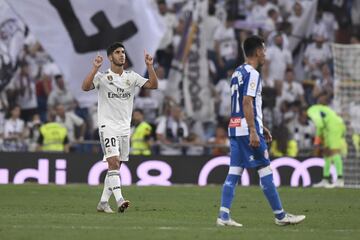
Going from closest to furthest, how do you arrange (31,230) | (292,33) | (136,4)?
(31,230), (136,4), (292,33)

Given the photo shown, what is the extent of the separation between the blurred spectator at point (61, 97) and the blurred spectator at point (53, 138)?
1.24m

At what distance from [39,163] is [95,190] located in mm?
4017

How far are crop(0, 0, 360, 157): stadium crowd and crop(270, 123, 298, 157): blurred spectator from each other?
0.02 metres

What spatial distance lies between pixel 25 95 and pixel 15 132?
1.19 metres

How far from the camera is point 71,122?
2702 centimetres

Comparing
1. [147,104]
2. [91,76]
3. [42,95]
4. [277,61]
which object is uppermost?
[91,76]

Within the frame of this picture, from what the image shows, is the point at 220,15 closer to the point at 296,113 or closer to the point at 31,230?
the point at 296,113

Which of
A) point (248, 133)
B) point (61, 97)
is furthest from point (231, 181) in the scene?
point (61, 97)

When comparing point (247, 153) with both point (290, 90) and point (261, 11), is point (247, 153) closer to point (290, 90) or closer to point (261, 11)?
point (290, 90)

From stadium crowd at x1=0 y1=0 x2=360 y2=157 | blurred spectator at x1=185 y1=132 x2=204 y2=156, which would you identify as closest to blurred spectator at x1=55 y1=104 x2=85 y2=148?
stadium crowd at x1=0 y1=0 x2=360 y2=157

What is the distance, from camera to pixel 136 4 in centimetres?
2509

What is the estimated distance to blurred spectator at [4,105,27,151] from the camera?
26469mm

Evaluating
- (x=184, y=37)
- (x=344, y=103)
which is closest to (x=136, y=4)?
(x=184, y=37)

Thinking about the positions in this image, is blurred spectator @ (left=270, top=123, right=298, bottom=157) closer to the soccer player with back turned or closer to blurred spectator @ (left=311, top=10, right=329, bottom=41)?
blurred spectator @ (left=311, top=10, right=329, bottom=41)
